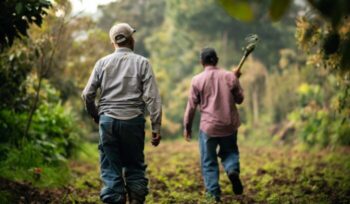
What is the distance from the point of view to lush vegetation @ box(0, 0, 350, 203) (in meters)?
5.31

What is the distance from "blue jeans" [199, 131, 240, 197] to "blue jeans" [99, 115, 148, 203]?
1.54m

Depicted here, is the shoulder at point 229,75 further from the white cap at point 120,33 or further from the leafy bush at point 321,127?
the leafy bush at point 321,127

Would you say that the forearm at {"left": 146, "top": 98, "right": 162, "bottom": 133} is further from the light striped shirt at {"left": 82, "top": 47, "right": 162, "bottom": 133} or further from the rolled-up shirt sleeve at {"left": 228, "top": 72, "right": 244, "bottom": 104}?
the rolled-up shirt sleeve at {"left": 228, "top": 72, "right": 244, "bottom": 104}

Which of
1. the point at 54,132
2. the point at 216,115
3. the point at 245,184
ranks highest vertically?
the point at 216,115

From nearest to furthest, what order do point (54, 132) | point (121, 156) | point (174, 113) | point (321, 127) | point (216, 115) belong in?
point (121, 156) < point (216, 115) < point (54, 132) < point (321, 127) < point (174, 113)

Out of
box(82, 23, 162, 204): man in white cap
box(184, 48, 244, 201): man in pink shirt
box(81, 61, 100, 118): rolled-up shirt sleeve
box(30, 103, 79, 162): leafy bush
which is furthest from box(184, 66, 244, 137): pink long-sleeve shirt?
box(30, 103, 79, 162): leafy bush

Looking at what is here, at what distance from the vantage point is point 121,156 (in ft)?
17.3

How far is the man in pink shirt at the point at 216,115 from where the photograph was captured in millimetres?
6668

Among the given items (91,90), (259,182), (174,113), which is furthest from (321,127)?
(174,113)

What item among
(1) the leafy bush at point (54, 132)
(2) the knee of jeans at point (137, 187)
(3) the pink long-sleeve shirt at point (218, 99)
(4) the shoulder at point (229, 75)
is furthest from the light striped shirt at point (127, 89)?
(1) the leafy bush at point (54, 132)

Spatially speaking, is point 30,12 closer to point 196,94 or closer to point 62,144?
point 196,94

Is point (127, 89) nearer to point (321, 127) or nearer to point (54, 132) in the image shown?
point (54, 132)

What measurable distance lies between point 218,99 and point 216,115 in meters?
0.20

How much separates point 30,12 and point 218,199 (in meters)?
3.04
